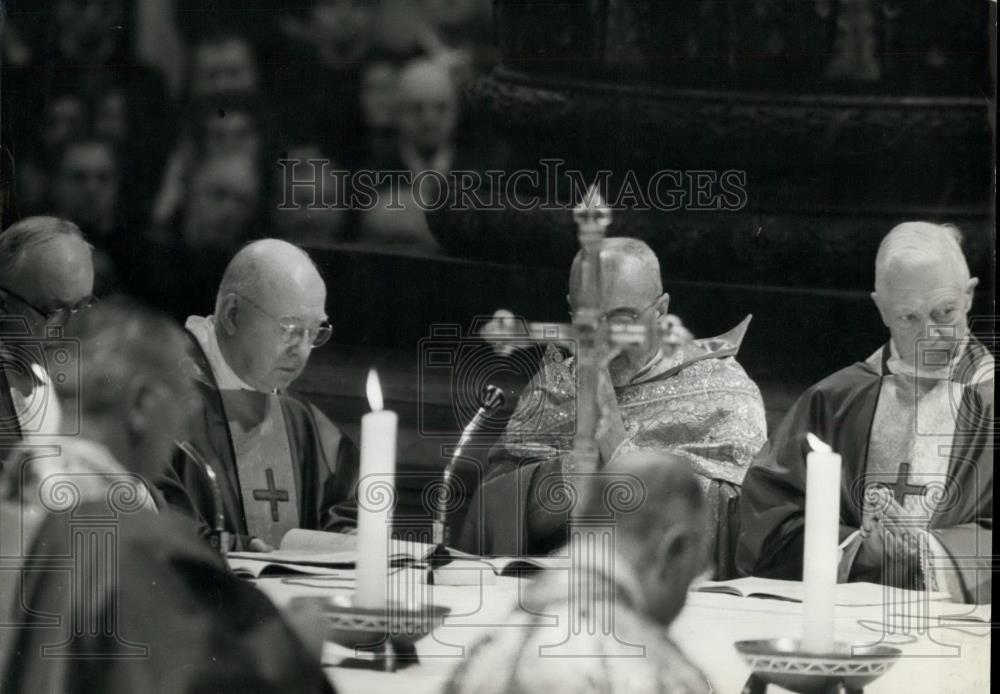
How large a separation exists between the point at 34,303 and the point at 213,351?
374mm

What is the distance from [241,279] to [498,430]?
562 mm

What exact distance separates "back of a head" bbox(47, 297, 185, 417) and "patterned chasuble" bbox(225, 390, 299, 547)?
0.15 m

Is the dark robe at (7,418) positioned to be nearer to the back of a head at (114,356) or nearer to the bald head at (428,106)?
the back of a head at (114,356)

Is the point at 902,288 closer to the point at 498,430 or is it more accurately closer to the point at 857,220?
the point at 857,220

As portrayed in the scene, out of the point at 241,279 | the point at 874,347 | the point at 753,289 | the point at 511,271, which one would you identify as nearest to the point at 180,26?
the point at 241,279

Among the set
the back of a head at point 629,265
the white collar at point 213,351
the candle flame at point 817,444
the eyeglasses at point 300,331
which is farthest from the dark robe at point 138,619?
the candle flame at point 817,444

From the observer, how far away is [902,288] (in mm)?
2645

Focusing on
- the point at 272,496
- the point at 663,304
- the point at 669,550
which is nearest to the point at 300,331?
the point at 272,496

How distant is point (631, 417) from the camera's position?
105 inches

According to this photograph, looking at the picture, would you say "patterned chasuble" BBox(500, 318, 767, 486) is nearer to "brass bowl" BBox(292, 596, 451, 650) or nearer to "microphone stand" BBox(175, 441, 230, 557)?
"brass bowl" BBox(292, 596, 451, 650)

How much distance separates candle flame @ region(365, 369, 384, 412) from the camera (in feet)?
8.76

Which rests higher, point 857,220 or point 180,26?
point 180,26

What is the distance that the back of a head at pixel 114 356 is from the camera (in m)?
2.74

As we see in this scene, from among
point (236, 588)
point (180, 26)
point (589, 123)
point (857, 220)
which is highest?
point (180, 26)
